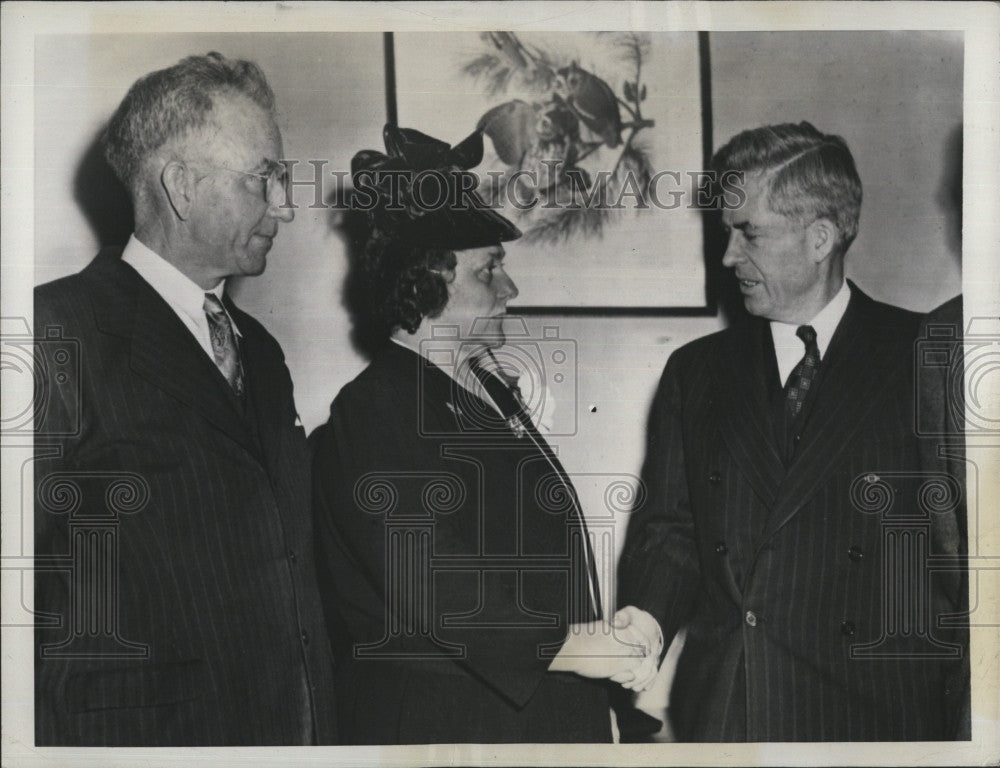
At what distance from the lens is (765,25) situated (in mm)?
2234

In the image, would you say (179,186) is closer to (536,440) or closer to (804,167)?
(536,440)

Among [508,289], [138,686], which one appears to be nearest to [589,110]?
[508,289]

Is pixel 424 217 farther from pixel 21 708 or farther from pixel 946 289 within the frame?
pixel 21 708

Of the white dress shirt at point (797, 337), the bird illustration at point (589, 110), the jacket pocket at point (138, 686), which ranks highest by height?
the bird illustration at point (589, 110)

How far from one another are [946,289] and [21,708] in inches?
89.3

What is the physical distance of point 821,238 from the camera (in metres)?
2.20

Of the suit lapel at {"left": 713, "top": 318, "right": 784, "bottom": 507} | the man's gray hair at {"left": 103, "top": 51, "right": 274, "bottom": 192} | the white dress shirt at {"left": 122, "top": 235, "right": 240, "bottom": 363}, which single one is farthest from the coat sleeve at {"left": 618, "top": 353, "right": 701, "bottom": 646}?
the man's gray hair at {"left": 103, "top": 51, "right": 274, "bottom": 192}

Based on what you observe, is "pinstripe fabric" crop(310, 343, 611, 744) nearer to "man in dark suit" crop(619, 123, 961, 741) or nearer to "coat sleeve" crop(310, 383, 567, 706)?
"coat sleeve" crop(310, 383, 567, 706)

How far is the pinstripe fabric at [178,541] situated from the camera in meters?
2.13

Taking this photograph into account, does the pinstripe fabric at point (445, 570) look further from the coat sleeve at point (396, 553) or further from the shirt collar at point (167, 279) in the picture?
the shirt collar at point (167, 279)

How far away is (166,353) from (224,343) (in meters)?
0.12

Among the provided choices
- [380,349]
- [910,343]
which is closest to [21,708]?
[380,349]

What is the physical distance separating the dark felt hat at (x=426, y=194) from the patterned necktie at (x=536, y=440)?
0.29 metres

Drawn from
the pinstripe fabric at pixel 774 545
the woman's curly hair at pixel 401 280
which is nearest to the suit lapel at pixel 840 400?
the pinstripe fabric at pixel 774 545
